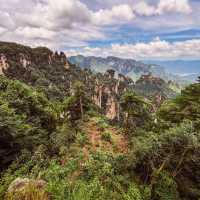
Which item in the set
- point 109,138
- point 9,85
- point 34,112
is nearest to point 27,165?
point 109,138

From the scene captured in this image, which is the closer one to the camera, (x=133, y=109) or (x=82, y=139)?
(x=82, y=139)

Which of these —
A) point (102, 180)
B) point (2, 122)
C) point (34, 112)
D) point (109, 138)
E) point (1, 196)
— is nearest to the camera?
point (1, 196)

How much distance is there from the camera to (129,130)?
31125mm

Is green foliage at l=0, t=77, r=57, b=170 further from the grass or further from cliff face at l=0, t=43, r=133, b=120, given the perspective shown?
cliff face at l=0, t=43, r=133, b=120

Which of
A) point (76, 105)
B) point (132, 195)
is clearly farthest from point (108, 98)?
point (132, 195)

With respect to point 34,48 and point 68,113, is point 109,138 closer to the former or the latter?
point 68,113

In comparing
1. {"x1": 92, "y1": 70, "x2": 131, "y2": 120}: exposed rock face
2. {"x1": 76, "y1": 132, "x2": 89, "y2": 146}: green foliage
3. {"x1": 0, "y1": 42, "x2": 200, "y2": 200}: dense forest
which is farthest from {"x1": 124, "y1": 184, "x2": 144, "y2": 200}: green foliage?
{"x1": 92, "y1": 70, "x2": 131, "y2": 120}: exposed rock face

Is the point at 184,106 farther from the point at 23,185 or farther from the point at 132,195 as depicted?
the point at 23,185

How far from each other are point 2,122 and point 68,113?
16.3 m

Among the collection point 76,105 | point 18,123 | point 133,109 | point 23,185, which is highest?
point 18,123

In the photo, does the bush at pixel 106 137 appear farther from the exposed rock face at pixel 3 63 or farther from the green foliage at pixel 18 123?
the exposed rock face at pixel 3 63

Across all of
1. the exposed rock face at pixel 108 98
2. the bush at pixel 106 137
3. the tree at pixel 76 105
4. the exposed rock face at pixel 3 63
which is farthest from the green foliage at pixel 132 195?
the exposed rock face at pixel 108 98

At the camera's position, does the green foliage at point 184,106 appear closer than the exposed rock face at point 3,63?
Yes

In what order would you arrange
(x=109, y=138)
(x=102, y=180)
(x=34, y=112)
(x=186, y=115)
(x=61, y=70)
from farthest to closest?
(x=61, y=70), (x=34, y=112), (x=109, y=138), (x=186, y=115), (x=102, y=180)
